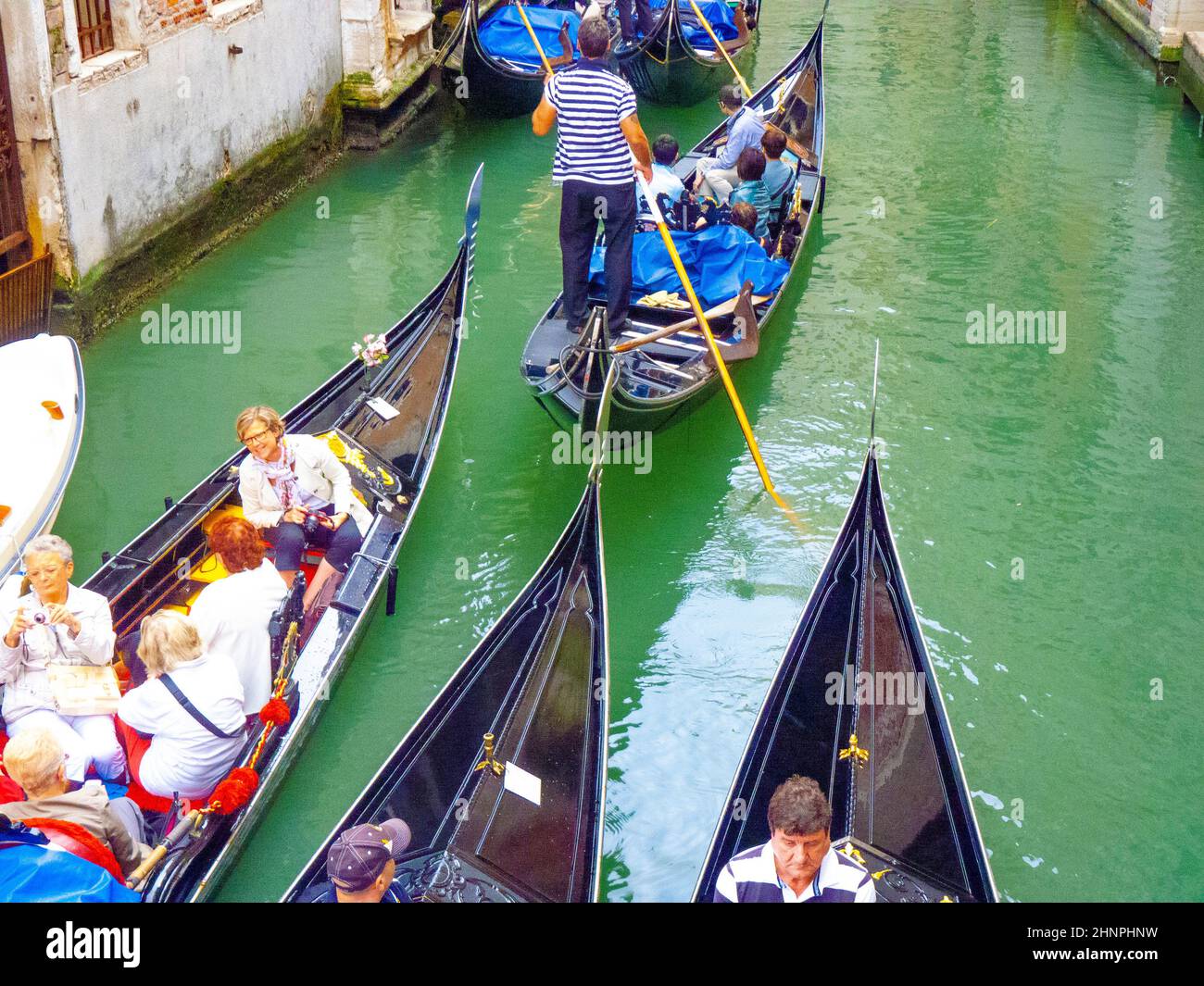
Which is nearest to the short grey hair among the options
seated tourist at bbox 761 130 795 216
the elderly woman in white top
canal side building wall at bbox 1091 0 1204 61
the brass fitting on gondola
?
the elderly woman in white top

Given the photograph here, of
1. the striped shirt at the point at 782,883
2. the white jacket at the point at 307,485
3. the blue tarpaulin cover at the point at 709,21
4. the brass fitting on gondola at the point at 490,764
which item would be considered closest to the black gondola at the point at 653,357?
the white jacket at the point at 307,485

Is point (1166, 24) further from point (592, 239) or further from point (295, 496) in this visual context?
point (295, 496)

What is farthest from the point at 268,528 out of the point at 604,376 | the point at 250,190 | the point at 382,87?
the point at 382,87

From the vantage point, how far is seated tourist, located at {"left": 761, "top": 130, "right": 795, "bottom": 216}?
443cm

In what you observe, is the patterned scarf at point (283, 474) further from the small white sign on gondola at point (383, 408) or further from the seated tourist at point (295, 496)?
the small white sign on gondola at point (383, 408)

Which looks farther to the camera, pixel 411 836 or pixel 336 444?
pixel 336 444

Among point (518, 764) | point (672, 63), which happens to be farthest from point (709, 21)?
point (518, 764)

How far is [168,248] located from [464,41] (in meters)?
1.94

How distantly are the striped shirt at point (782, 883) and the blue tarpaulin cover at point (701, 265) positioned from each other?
7.52 feet

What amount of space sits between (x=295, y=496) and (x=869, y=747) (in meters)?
1.33

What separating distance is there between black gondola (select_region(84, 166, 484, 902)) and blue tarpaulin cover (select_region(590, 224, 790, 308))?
1.75 feet

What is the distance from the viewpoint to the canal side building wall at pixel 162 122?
3.76 m
